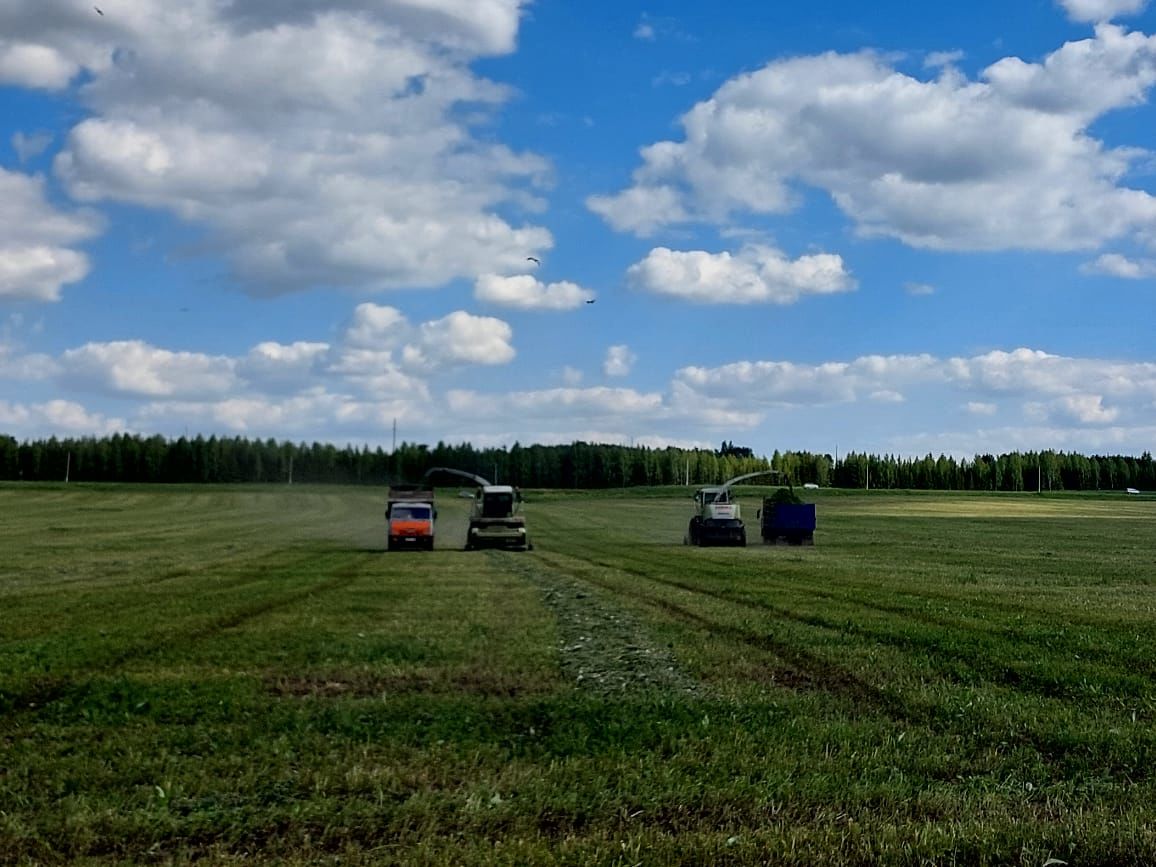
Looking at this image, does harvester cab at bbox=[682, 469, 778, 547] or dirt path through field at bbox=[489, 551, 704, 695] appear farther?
harvester cab at bbox=[682, 469, 778, 547]

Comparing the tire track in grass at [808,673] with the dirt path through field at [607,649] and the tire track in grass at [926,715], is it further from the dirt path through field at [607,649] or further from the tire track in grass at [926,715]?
the dirt path through field at [607,649]

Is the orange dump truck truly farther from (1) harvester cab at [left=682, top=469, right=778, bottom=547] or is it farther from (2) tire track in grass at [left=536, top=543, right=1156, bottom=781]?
(2) tire track in grass at [left=536, top=543, right=1156, bottom=781]

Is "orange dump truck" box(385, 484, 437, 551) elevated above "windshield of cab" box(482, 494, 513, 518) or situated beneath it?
situated beneath

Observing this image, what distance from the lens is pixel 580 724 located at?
11547 millimetres

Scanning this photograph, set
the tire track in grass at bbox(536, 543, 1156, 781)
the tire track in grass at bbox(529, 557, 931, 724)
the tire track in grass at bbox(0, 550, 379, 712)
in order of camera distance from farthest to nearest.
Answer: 1. the tire track in grass at bbox(0, 550, 379, 712)
2. the tire track in grass at bbox(529, 557, 931, 724)
3. the tire track in grass at bbox(536, 543, 1156, 781)

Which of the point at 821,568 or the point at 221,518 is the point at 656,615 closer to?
the point at 821,568

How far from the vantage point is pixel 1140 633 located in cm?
1889

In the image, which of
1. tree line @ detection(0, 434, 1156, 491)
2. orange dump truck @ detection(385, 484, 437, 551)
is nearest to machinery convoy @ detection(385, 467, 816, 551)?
orange dump truck @ detection(385, 484, 437, 551)

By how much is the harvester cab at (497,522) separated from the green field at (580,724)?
877 inches

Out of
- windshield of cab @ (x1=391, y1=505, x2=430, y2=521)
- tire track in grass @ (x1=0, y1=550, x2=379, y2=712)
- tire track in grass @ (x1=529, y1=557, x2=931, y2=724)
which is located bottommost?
tire track in grass @ (x1=0, y1=550, x2=379, y2=712)

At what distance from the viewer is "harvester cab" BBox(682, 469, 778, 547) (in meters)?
52.4

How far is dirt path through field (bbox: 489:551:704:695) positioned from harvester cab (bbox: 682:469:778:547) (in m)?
25.1

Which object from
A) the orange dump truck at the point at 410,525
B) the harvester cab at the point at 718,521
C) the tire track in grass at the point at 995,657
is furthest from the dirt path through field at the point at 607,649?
the harvester cab at the point at 718,521

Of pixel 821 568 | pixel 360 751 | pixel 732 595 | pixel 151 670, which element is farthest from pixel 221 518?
pixel 360 751
